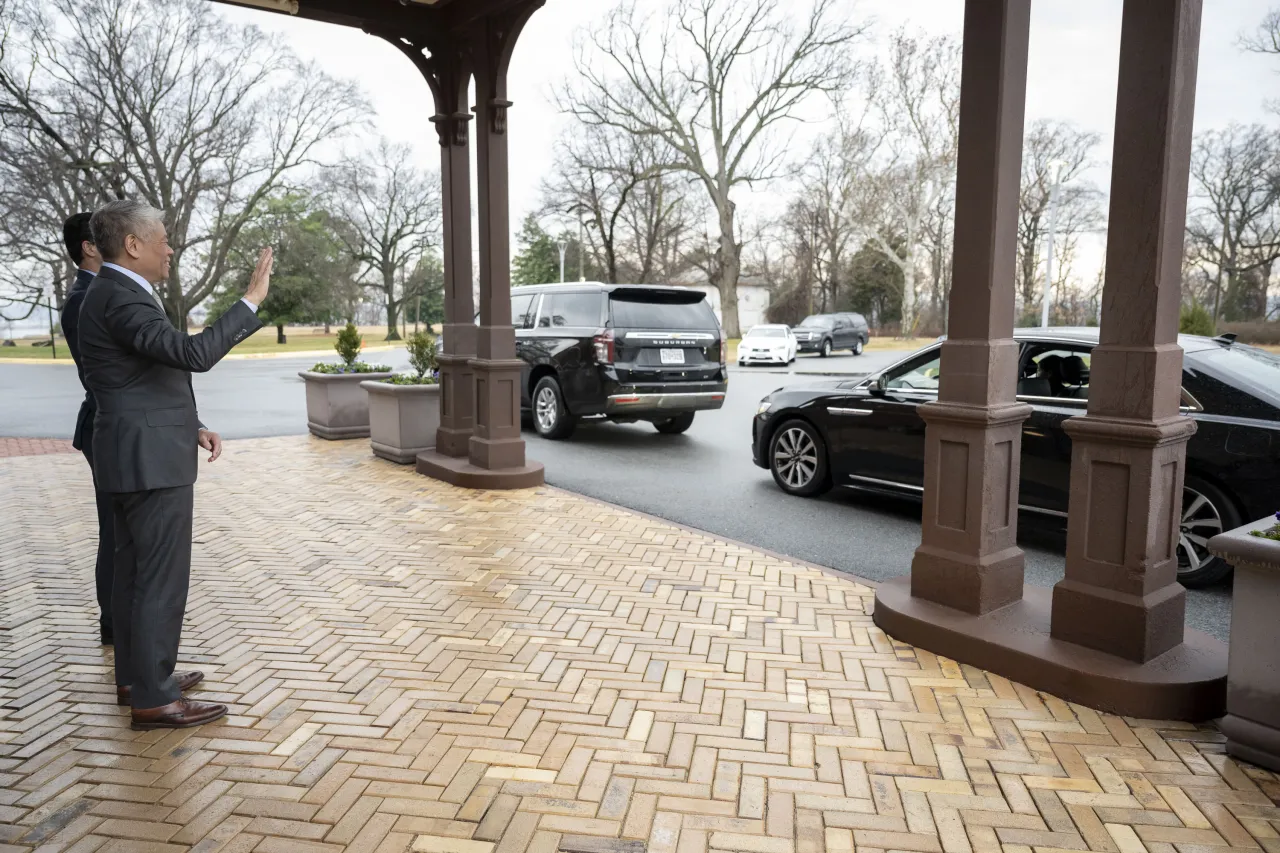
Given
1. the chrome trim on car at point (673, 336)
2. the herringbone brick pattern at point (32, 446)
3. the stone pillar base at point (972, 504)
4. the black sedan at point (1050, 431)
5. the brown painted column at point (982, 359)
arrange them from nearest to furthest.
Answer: the brown painted column at point (982, 359), the stone pillar base at point (972, 504), the black sedan at point (1050, 431), the herringbone brick pattern at point (32, 446), the chrome trim on car at point (673, 336)

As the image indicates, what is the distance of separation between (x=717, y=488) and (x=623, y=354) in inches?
101

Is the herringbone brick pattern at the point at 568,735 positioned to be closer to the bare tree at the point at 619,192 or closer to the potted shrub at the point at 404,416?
the potted shrub at the point at 404,416

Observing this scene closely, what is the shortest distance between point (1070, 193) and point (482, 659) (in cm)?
4251

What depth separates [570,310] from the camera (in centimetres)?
1028

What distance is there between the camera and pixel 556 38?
3256cm

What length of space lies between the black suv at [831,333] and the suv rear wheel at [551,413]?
77.0 feet

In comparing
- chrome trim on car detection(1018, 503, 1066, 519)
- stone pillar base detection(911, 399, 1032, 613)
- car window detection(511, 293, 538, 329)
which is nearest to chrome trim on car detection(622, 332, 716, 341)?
car window detection(511, 293, 538, 329)

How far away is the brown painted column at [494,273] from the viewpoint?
7492 millimetres

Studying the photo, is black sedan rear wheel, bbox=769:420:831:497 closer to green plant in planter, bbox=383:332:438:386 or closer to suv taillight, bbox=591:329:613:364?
suv taillight, bbox=591:329:613:364

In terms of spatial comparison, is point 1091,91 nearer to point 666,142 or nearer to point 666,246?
point 666,142

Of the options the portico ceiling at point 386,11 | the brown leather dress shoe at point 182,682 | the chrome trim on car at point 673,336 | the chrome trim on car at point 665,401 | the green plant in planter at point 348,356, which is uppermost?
the portico ceiling at point 386,11

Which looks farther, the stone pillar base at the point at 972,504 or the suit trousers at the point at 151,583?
the stone pillar base at the point at 972,504

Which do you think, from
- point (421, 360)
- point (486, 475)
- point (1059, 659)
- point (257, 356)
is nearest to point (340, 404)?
point (421, 360)

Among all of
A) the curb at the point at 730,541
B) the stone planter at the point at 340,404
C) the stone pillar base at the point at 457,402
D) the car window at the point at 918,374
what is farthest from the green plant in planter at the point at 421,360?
the car window at the point at 918,374
